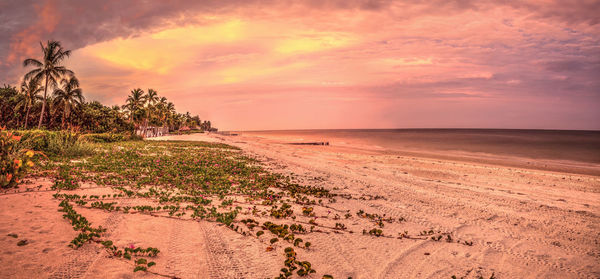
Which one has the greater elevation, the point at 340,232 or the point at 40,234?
the point at 40,234

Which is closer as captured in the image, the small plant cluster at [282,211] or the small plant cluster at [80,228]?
the small plant cluster at [80,228]

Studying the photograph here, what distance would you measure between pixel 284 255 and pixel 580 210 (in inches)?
570

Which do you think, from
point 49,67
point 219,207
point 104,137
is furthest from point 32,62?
point 219,207

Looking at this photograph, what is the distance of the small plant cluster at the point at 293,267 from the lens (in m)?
5.45

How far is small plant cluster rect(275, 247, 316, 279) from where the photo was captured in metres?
5.45

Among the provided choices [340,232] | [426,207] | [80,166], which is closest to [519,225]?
[426,207]

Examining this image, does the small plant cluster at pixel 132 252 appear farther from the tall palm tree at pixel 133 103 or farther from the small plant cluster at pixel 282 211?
the tall palm tree at pixel 133 103

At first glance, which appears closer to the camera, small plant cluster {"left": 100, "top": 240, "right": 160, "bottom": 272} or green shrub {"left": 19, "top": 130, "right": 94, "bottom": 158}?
small plant cluster {"left": 100, "top": 240, "right": 160, "bottom": 272}

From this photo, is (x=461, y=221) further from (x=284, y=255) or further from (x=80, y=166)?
(x=80, y=166)

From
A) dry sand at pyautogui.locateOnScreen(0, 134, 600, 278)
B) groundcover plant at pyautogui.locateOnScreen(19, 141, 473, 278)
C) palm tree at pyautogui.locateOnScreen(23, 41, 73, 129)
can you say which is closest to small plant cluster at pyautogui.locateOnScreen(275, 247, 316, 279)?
groundcover plant at pyautogui.locateOnScreen(19, 141, 473, 278)

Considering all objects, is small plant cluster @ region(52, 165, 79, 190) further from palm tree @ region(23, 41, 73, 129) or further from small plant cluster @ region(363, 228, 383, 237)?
palm tree @ region(23, 41, 73, 129)

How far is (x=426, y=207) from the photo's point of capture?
11859 millimetres

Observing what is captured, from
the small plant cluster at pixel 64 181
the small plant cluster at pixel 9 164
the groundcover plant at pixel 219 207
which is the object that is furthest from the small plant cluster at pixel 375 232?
the small plant cluster at pixel 9 164

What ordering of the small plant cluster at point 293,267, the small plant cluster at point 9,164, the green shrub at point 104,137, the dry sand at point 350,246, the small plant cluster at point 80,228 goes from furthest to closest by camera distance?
the green shrub at point 104,137, the small plant cluster at point 9,164, the small plant cluster at point 80,228, the small plant cluster at point 293,267, the dry sand at point 350,246
